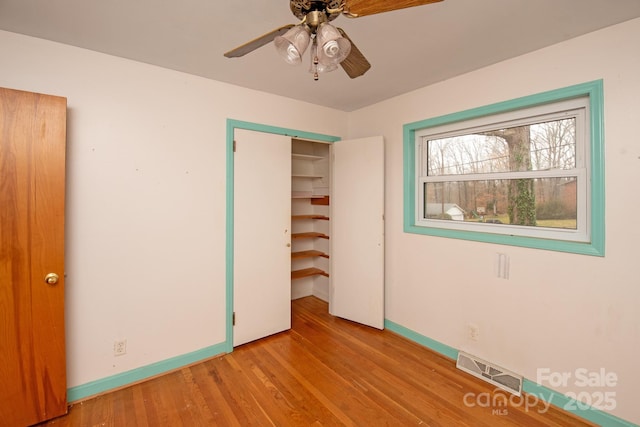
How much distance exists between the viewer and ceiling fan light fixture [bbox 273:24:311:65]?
1.12 m

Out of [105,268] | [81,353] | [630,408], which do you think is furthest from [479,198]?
[81,353]

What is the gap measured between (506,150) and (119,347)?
11.1ft

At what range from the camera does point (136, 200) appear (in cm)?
212

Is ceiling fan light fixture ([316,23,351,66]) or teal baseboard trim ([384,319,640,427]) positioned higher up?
ceiling fan light fixture ([316,23,351,66])

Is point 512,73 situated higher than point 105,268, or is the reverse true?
point 512,73

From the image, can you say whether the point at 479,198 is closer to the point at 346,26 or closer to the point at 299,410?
the point at 346,26

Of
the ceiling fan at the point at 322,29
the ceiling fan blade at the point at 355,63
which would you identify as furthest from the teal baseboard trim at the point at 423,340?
the ceiling fan at the point at 322,29

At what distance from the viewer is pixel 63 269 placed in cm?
176

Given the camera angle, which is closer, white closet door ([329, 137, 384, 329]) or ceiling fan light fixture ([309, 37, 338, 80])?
ceiling fan light fixture ([309, 37, 338, 80])

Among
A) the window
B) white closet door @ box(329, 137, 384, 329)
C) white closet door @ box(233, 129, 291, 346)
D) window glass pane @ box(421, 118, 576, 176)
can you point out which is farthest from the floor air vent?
white closet door @ box(233, 129, 291, 346)

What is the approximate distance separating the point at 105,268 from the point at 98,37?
1559 mm

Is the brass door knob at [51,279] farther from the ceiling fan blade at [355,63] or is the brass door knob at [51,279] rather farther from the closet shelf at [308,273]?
the closet shelf at [308,273]

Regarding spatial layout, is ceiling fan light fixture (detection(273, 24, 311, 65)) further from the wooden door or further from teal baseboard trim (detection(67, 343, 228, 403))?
teal baseboard trim (detection(67, 343, 228, 403))

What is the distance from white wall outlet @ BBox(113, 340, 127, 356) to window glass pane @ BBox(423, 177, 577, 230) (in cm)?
282
